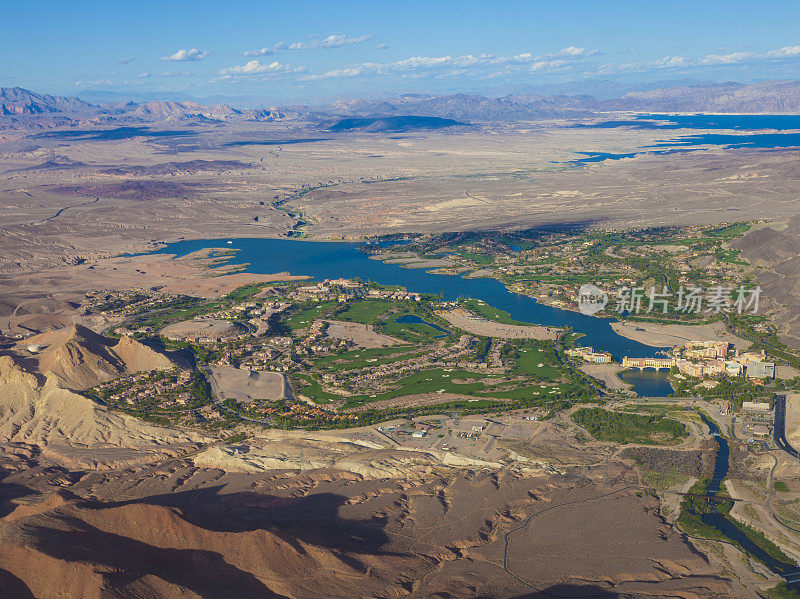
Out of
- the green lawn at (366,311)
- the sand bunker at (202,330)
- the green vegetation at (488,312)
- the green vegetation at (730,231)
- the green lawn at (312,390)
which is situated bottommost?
the green lawn at (312,390)

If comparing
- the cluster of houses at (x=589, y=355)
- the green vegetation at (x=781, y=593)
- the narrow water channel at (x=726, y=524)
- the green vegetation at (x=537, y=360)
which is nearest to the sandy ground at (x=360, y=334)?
the green vegetation at (x=537, y=360)

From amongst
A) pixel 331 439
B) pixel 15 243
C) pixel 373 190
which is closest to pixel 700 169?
pixel 373 190

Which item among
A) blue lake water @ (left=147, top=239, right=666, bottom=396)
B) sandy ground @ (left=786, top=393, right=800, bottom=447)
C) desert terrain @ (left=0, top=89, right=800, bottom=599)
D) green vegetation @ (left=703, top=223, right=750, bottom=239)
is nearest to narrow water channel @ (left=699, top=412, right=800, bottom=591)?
desert terrain @ (left=0, top=89, right=800, bottom=599)

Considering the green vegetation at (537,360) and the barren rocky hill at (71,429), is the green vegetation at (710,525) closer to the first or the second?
the green vegetation at (537,360)

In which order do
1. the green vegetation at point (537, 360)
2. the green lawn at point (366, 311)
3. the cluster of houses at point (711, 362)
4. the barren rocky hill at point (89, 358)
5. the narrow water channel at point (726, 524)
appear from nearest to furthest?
the narrow water channel at point (726, 524), the barren rocky hill at point (89, 358), the cluster of houses at point (711, 362), the green vegetation at point (537, 360), the green lawn at point (366, 311)

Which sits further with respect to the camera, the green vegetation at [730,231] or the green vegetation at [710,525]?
the green vegetation at [730,231]

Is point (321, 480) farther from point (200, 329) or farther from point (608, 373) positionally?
point (200, 329)
